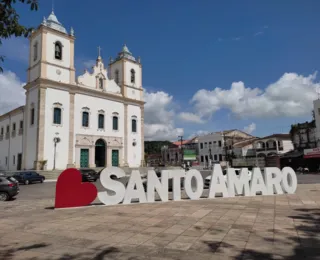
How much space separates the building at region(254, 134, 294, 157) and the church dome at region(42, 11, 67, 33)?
4000 centimetres

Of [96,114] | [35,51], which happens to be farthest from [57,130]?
[35,51]

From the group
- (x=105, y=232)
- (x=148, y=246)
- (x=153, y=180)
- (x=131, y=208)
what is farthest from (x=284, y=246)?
(x=153, y=180)

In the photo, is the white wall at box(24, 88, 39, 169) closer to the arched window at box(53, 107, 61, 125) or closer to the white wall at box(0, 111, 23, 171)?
the arched window at box(53, 107, 61, 125)

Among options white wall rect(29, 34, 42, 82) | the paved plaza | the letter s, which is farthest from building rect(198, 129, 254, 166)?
the paved plaza

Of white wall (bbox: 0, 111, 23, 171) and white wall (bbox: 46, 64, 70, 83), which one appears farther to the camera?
white wall (bbox: 0, 111, 23, 171)

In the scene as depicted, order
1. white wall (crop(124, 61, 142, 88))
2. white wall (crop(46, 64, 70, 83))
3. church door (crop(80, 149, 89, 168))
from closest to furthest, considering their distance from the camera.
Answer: white wall (crop(46, 64, 70, 83)), church door (crop(80, 149, 89, 168)), white wall (crop(124, 61, 142, 88))

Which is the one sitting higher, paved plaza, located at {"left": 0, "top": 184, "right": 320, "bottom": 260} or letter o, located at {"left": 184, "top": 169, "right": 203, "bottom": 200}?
letter o, located at {"left": 184, "top": 169, "right": 203, "bottom": 200}

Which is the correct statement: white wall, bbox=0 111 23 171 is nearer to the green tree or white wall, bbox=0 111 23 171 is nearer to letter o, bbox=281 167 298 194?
letter o, bbox=281 167 298 194

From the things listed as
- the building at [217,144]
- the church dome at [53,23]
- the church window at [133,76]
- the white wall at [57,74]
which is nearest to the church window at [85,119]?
the white wall at [57,74]

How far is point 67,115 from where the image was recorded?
32219 millimetres

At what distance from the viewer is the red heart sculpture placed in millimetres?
10172

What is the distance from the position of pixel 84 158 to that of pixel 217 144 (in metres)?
38.5

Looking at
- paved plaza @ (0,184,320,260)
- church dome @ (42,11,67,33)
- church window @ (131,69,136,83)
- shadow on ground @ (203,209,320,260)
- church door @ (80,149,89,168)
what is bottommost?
shadow on ground @ (203,209,320,260)

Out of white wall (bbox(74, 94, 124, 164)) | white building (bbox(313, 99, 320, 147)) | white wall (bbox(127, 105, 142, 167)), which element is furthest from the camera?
white wall (bbox(127, 105, 142, 167))
